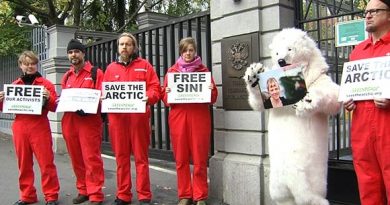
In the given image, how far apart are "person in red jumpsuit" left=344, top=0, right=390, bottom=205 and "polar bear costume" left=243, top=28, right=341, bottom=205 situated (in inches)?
13.2

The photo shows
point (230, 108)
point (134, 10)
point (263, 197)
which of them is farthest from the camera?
point (134, 10)

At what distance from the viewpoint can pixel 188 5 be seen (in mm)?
21375

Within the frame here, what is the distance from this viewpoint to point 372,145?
3457 mm

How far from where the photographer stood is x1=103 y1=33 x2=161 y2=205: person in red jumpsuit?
558 cm

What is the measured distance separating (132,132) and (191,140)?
0.71 meters

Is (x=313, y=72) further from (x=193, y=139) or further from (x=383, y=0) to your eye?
(x=193, y=139)

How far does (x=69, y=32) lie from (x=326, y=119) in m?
7.88

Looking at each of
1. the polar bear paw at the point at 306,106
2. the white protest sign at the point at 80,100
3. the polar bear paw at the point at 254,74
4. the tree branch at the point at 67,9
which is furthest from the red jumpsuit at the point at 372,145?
the tree branch at the point at 67,9

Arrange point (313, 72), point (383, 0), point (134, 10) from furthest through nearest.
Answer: point (134, 10), point (313, 72), point (383, 0)

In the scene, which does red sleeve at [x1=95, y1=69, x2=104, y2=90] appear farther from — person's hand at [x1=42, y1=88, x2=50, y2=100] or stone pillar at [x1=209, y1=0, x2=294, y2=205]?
stone pillar at [x1=209, y1=0, x2=294, y2=205]

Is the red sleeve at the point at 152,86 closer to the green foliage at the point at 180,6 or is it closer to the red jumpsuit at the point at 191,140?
the red jumpsuit at the point at 191,140

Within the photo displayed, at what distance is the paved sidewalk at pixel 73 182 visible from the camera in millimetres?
6184

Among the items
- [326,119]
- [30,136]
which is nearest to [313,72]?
[326,119]

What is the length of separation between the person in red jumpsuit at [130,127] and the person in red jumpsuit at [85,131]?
24 centimetres
